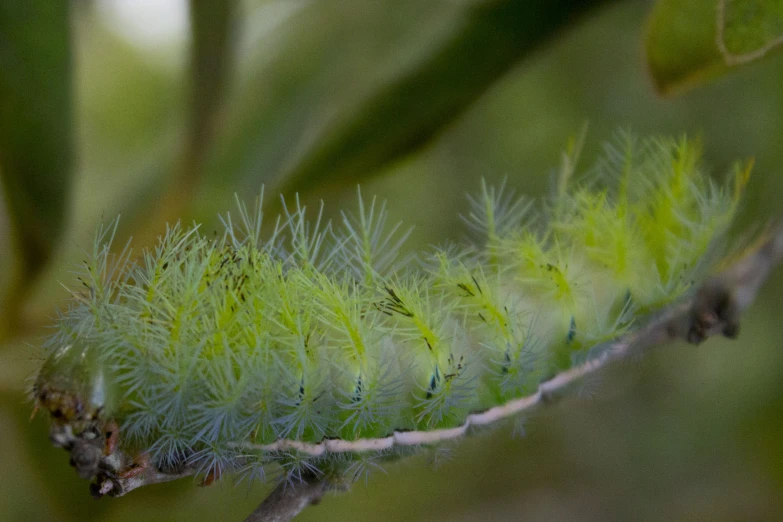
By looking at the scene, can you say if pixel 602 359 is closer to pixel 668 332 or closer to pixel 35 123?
pixel 668 332

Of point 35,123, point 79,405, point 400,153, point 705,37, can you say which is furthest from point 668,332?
point 35,123

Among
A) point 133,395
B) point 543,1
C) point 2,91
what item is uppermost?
point 2,91

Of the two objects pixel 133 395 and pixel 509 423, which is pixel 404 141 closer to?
pixel 509 423

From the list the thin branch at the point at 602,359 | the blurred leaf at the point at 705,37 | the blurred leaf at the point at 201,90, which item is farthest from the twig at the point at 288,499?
the blurred leaf at the point at 705,37

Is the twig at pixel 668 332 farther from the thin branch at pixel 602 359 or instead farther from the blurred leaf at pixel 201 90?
the blurred leaf at pixel 201 90

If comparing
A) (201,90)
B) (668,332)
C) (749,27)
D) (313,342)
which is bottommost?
(668,332)

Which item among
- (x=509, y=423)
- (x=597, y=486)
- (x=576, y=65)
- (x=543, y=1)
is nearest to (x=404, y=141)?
(x=543, y=1)
